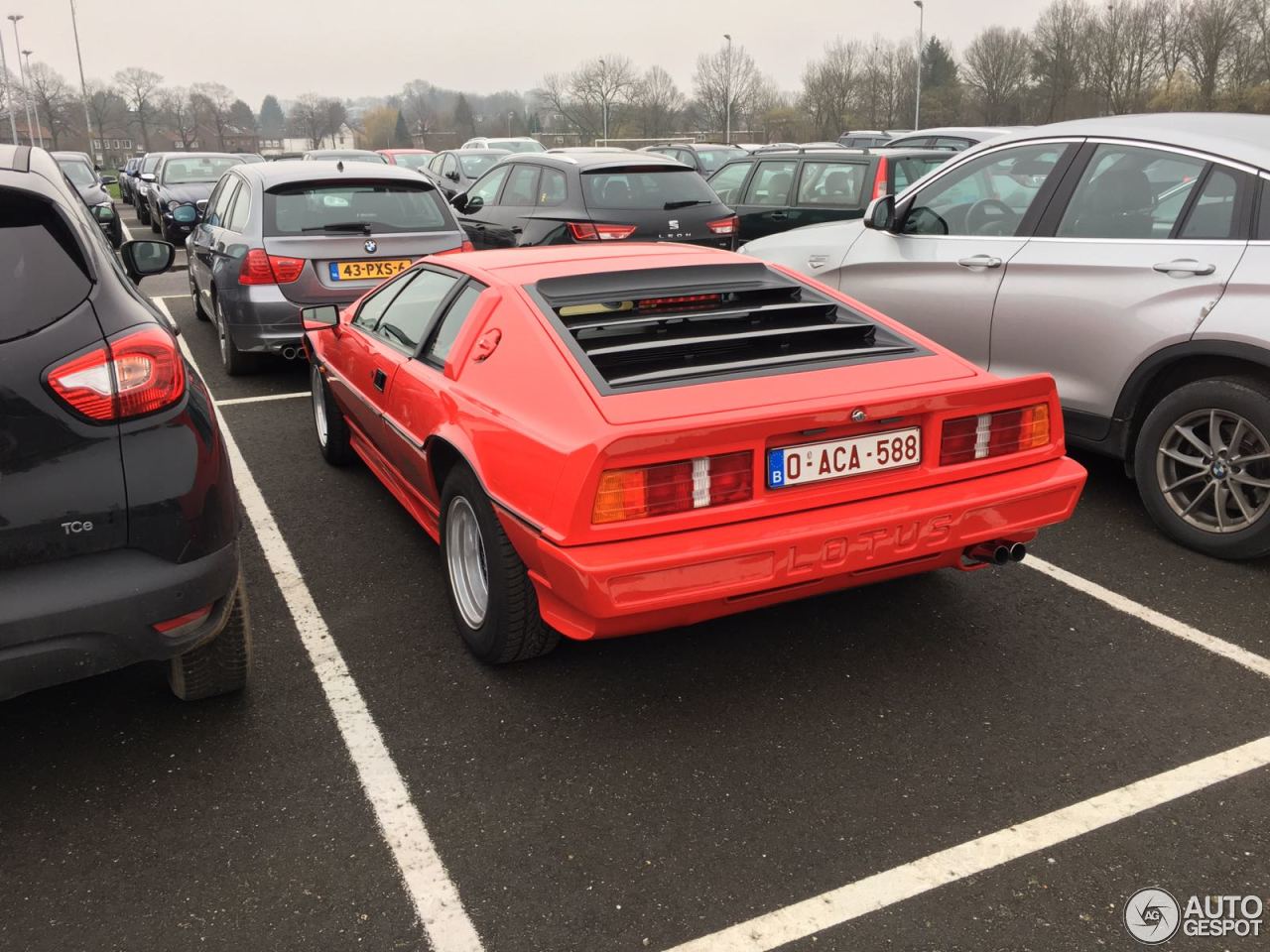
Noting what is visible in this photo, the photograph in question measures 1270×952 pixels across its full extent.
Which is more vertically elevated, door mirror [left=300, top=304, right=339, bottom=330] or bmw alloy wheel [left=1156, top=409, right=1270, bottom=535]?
door mirror [left=300, top=304, right=339, bottom=330]

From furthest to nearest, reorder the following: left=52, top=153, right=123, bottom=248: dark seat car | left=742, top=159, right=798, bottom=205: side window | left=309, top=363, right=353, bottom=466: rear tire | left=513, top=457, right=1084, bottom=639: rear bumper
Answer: left=52, top=153, right=123, bottom=248: dark seat car
left=742, top=159, right=798, bottom=205: side window
left=309, top=363, right=353, bottom=466: rear tire
left=513, top=457, right=1084, bottom=639: rear bumper

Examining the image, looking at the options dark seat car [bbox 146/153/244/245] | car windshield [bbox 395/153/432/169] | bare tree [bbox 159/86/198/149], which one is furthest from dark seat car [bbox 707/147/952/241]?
bare tree [bbox 159/86/198/149]

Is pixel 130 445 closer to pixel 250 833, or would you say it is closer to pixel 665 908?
pixel 250 833

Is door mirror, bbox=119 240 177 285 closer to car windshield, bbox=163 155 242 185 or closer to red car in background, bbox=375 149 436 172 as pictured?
car windshield, bbox=163 155 242 185

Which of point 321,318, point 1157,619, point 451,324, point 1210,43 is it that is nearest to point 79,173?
point 321,318

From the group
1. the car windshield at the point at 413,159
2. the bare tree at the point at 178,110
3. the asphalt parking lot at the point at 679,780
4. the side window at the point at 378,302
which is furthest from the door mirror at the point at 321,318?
the bare tree at the point at 178,110

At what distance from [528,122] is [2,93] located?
41195 millimetres

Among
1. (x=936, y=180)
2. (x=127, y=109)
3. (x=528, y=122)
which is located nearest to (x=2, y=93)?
(x=127, y=109)

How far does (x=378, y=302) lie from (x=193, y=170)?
54.3 feet

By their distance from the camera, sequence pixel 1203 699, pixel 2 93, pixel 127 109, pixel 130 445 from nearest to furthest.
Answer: pixel 130 445, pixel 1203 699, pixel 2 93, pixel 127 109

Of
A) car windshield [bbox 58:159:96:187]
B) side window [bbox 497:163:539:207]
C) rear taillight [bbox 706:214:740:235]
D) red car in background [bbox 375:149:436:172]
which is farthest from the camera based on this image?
red car in background [bbox 375:149:436:172]

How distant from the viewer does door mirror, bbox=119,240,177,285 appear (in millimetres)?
4168

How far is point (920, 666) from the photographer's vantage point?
346 cm

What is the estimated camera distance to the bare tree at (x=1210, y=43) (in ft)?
153
